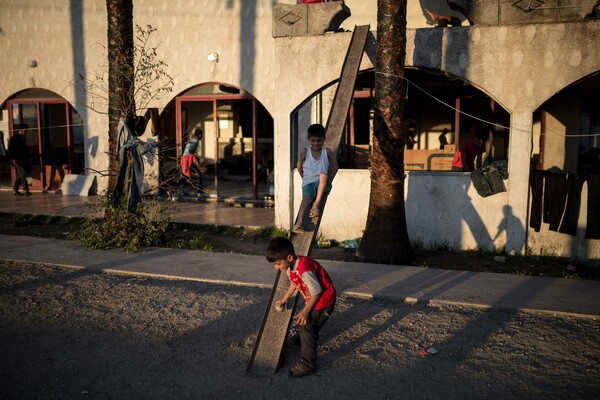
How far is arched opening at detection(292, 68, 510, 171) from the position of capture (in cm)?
1299

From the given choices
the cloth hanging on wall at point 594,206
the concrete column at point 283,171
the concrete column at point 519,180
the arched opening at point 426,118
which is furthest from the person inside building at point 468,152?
the concrete column at point 283,171

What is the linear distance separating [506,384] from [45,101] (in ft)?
50.6

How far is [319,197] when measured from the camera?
6.12m

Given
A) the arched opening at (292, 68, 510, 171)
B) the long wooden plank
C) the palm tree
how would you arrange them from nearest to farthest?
the long wooden plank, the palm tree, the arched opening at (292, 68, 510, 171)

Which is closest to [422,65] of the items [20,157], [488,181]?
[488,181]


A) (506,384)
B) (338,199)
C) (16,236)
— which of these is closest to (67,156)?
(16,236)

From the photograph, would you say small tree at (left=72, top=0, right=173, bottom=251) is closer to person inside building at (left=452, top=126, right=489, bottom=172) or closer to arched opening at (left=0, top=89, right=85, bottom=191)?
person inside building at (left=452, top=126, right=489, bottom=172)

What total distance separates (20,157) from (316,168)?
1151 cm

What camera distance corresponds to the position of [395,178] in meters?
8.27

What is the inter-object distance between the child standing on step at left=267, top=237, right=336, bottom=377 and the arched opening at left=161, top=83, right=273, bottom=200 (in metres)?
9.15

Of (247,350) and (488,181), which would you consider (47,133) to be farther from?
(247,350)

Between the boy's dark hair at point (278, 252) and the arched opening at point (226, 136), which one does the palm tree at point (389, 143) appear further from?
the arched opening at point (226, 136)

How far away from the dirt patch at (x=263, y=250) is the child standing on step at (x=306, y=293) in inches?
153

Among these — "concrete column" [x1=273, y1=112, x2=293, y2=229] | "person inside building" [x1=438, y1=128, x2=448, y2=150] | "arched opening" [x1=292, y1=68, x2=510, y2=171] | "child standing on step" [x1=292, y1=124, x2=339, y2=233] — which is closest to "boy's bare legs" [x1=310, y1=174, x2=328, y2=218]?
"child standing on step" [x1=292, y1=124, x2=339, y2=233]
